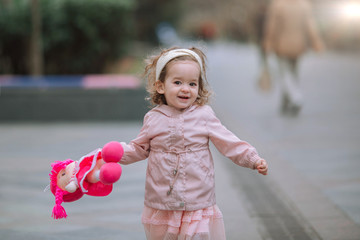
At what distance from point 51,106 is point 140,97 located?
1.43 meters

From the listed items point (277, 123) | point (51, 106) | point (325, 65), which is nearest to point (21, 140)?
point (51, 106)

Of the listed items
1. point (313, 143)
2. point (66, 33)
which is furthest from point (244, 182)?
point (66, 33)

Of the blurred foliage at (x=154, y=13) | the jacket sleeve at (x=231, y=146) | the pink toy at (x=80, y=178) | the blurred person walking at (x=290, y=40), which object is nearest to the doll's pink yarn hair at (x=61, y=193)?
the pink toy at (x=80, y=178)

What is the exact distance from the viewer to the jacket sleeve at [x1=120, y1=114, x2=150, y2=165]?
301 centimetres

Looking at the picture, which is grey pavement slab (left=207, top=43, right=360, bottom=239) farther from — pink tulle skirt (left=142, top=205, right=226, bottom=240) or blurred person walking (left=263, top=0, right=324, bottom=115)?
pink tulle skirt (left=142, top=205, right=226, bottom=240)

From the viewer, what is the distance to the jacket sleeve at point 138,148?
118 inches

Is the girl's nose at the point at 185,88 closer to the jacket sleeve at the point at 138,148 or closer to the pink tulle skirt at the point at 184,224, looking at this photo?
the jacket sleeve at the point at 138,148

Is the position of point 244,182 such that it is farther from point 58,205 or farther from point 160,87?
point 58,205

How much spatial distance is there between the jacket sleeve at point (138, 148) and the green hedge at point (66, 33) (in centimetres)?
830

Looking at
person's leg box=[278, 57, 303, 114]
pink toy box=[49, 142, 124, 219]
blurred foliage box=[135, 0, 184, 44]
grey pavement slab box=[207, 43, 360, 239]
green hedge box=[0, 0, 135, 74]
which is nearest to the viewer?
pink toy box=[49, 142, 124, 219]

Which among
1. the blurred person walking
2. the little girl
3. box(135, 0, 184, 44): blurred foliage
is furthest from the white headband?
box(135, 0, 184, 44): blurred foliage

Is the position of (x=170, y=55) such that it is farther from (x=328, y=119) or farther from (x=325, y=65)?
(x=325, y=65)

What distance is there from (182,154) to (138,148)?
0.28 metres

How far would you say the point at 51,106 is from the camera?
844 cm
